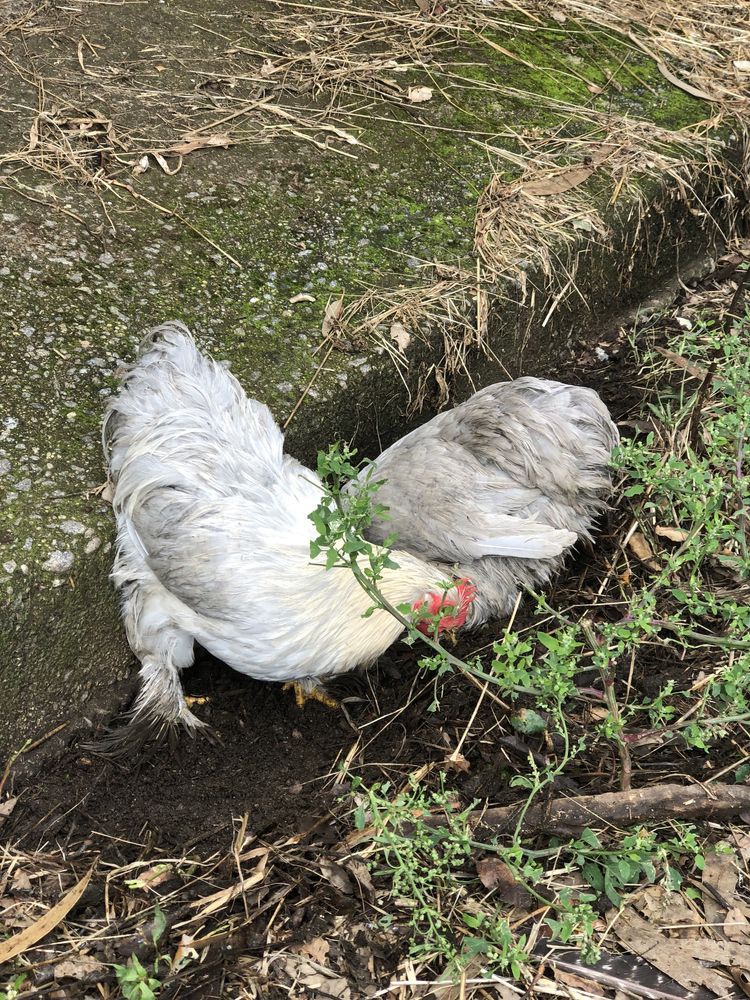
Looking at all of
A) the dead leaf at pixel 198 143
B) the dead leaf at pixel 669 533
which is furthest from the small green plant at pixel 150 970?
the dead leaf at pixel 198 143

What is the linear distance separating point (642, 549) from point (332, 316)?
149 cm

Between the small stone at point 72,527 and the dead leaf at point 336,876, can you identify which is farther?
the small stone at point 72,527

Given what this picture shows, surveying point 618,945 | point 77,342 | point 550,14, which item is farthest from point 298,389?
point 550,14

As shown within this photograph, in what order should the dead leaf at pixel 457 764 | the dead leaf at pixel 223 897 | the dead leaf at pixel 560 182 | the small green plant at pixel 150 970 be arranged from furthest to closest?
1. the dead leaf at pixel 560 182
2. the dead leaf at pixel 457 764
3. the dead leaf at pixel 223 897
4. the small green plant at pixel 150 970

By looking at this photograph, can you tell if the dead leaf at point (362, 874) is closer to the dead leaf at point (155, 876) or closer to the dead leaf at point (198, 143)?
the dead leaf at point (155, 876)

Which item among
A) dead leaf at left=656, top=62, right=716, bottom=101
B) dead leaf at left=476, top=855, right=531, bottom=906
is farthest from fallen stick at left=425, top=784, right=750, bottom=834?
dead leaf at left=656, top=62, right=716, bottom=101

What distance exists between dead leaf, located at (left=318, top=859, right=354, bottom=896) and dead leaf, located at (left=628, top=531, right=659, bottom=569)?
5.44 ft

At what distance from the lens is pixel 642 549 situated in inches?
143

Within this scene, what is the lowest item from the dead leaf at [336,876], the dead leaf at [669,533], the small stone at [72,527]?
the dead leaf at [336,876]

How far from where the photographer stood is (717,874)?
267 centimetres

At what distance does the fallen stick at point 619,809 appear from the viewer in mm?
2613

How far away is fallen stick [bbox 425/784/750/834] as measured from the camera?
8.57 ft

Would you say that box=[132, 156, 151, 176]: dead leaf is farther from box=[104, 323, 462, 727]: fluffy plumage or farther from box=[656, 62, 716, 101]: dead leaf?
box=[656, 62, 716, 101]: dead leaf

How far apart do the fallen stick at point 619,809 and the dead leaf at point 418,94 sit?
3.43 metres
